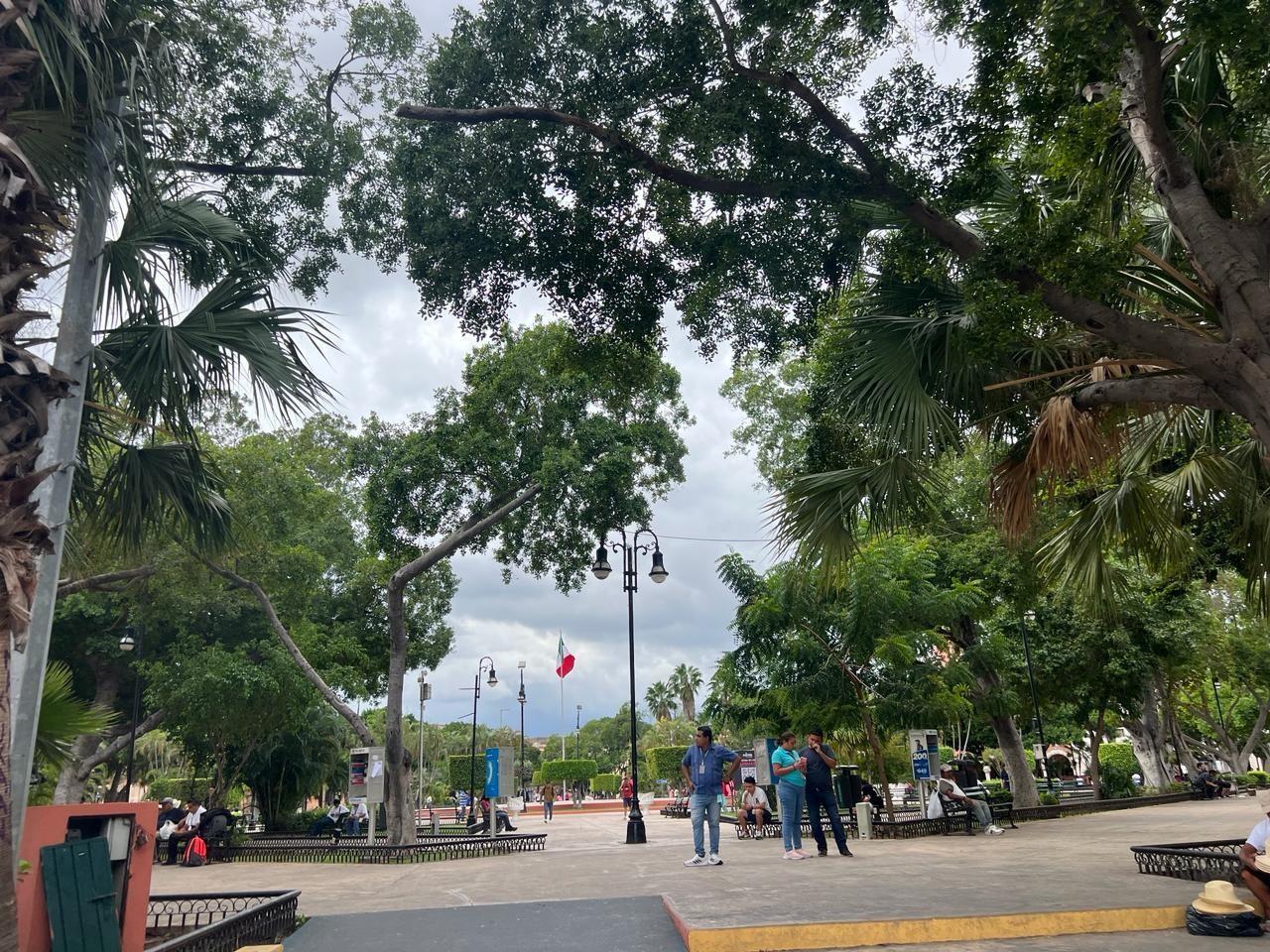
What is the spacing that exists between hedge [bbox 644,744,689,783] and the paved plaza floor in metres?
35.3

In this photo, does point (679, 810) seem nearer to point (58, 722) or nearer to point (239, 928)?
point (239, 928)

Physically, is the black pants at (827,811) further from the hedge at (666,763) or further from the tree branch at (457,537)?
the hedge at (666,763)

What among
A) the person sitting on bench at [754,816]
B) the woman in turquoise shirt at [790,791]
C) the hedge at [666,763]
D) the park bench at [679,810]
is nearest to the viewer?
the woman in turquoise shirt at [790,791]

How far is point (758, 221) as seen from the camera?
31.1 ft

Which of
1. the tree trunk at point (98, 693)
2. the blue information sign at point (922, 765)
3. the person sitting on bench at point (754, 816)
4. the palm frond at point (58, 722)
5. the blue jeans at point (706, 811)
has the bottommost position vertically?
the person sitting on bench at point (754, 816)

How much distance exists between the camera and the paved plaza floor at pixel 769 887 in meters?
5.96

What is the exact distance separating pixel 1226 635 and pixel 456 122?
32593 mm

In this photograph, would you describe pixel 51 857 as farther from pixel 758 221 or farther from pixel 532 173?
pixel 758 221

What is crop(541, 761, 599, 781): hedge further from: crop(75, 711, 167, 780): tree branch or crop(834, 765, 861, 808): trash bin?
crop(834, 765, 861, 808): trash bin

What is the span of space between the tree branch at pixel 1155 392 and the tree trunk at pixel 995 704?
1271 centimetres

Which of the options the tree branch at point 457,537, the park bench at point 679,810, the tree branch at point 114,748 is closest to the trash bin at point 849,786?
the tree branch at point 457,537

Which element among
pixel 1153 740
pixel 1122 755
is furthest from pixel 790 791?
pixel 1122 755

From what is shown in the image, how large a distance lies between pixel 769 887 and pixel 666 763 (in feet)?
150

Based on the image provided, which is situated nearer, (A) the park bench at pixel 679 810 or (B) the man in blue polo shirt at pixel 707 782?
(B) the man in blue polo shirt at pixel 707 782
